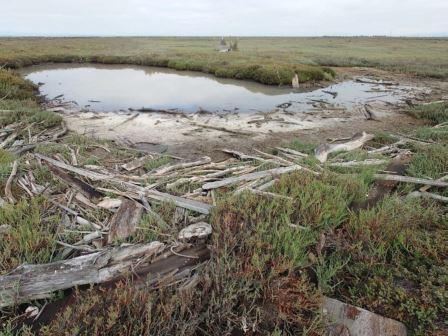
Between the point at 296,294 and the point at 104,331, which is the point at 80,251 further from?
the point at 296,294

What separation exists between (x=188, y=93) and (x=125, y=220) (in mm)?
17118

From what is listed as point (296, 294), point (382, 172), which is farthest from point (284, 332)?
point (382, 172)

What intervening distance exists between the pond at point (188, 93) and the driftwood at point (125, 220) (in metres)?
11.4

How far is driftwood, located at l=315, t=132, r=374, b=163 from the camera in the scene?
8.70 m

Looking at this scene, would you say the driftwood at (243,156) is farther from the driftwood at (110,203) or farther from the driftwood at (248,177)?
the driftwood at (110,203)

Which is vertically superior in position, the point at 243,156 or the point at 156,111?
the point at 156,111

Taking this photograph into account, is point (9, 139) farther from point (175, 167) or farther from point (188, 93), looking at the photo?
point (188, 93)

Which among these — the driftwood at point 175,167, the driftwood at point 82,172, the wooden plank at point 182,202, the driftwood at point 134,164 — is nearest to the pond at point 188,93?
the driftwood at point 134,164

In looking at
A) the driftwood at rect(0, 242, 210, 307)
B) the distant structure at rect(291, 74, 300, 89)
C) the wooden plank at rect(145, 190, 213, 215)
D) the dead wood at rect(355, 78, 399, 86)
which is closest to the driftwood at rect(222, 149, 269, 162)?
the wooden plank at rect(145, 190, 213, 215)

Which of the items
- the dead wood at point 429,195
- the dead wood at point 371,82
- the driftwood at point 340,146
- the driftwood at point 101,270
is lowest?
the driftwood at point 101,270

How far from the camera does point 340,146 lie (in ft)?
31.0

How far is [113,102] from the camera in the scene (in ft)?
59.0

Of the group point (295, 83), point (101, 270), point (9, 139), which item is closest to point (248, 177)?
point (101, 270)

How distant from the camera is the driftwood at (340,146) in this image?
28.6 feet
